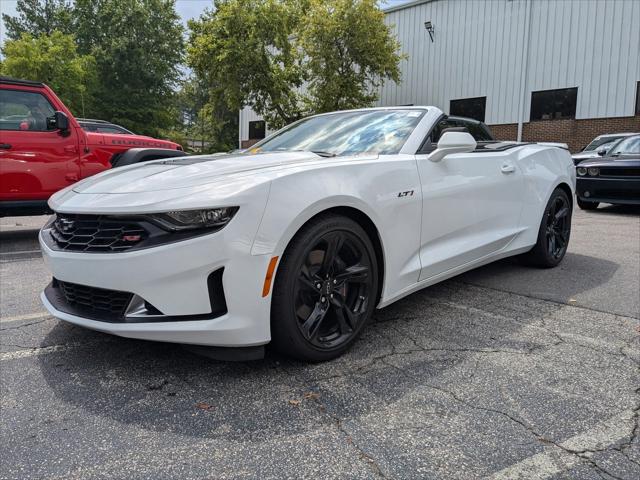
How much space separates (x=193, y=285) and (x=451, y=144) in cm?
187

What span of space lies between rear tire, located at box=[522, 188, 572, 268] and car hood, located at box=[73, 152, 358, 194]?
103 inches

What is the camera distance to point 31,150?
6.12 meters

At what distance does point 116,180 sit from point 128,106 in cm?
3687

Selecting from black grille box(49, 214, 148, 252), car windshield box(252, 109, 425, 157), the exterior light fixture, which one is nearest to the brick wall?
the exterior light fixture

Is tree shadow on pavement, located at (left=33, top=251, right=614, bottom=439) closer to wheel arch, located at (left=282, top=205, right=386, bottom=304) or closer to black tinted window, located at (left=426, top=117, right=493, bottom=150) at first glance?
wheel arch, located at (left=282, top=205, right=386, bottom=304)

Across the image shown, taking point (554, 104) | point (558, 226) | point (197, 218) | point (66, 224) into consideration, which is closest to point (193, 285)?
point (197, 218)

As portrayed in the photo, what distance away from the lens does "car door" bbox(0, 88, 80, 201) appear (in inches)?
236

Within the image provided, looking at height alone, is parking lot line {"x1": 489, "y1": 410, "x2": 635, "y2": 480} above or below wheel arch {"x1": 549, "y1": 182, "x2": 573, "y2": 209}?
below

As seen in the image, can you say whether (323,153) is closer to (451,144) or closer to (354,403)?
(451,144)

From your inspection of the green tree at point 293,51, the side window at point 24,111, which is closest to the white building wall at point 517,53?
the green tree at point 293,51

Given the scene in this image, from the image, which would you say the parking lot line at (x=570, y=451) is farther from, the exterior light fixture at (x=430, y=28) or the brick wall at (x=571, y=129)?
the exterior light fixture at (x=430, y=28)

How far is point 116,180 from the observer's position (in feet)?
9.22

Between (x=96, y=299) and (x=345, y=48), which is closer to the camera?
(x=96, y=299)

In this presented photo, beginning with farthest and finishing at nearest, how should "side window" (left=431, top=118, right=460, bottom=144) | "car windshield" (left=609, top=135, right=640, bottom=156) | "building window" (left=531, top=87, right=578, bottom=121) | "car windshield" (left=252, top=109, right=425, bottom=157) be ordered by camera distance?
"building window" (left=531, top=87, right=578, bottom=121)
"car windshield" (left=609, top=135, right=640, bottom=156)
"side window" (left=431, top=118, right=460, bottom=144)
"car windshield" (left=252, top=109, right=425, bottom=157)
